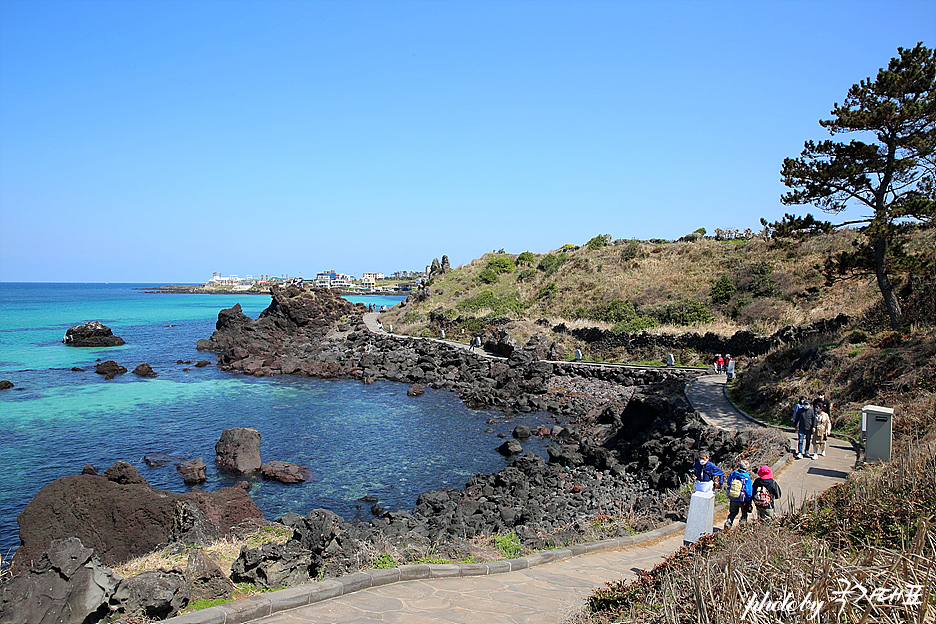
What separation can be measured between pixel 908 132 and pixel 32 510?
27.3m

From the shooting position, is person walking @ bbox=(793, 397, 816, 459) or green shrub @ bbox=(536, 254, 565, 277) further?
green shrub @ bbox=(536, 254, 565, 277)

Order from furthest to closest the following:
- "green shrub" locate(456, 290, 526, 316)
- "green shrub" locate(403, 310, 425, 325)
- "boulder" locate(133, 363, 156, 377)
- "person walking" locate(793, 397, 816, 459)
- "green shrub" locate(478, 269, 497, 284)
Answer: "green shrub" locate(478, 269, 497, 284), "green shrub" locate(403, 310, 425, 325), "green shrub" locate(456, 290, 526, 316), "boulder" locate(133, 363, 156, 377), "person walking" locate(793, 397, 816, 459)

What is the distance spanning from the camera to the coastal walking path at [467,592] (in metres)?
6.15

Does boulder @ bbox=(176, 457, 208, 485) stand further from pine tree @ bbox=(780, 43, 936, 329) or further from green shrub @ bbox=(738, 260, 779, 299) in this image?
green shrub @ bbox=(738, 260, 779, 299)

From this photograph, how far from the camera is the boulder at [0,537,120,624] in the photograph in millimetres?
5872

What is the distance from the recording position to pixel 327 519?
9125 mm

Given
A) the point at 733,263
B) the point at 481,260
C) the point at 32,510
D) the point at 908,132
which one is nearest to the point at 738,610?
the point at 32,510

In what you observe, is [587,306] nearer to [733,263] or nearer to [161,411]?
[733,263]

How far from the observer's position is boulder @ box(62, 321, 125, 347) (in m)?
59.3

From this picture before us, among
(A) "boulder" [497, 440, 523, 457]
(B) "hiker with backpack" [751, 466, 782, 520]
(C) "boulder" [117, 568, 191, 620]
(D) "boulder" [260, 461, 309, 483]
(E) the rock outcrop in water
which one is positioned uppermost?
(B) "hiker with backpack" [751, 466, 782, 520]

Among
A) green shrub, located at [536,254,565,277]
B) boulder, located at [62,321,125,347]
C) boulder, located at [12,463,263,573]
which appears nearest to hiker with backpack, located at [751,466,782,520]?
boulder, located at [12,463,263,573]

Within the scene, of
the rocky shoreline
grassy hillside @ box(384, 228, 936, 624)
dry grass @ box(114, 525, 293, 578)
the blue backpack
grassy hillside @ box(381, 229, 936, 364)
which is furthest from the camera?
grassy hillside @ box(381, 229, 936, 364)

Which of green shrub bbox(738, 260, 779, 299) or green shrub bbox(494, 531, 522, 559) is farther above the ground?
green shrub bbox(738, 260, 779, 299)

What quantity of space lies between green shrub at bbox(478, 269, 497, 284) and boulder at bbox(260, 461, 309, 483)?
48770 millimetres
